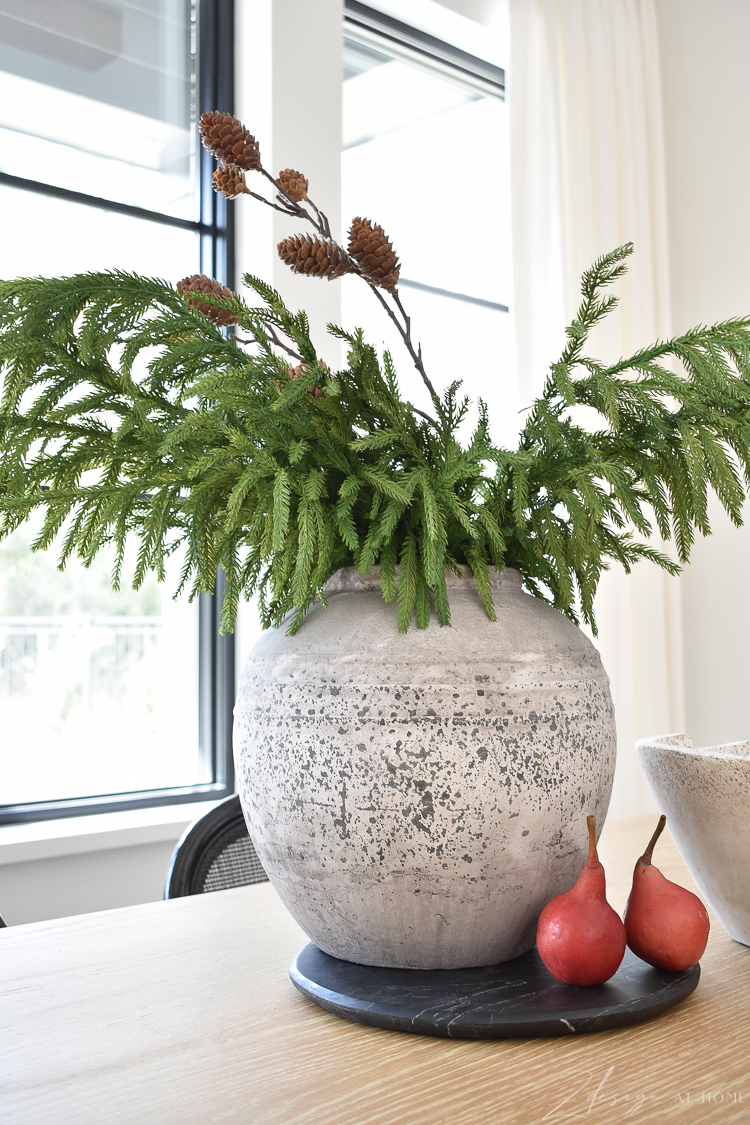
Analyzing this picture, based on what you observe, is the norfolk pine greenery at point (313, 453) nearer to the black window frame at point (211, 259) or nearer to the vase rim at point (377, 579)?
the vase rim at point (377, 579)

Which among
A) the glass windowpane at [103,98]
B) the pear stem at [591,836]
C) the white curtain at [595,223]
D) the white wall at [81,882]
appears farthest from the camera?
the white curtain at [595,223]

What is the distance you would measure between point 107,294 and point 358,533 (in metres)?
0.23

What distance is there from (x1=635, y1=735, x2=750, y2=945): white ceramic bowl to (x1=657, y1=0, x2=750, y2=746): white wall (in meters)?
2.35

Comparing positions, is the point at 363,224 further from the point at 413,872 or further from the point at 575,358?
the point at 413,872

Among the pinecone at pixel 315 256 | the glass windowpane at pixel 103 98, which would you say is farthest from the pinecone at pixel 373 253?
the glass windowpane at pixel 103 98

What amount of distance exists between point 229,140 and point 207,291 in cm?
9

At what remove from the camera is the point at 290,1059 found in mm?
476

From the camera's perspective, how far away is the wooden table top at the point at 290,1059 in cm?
42

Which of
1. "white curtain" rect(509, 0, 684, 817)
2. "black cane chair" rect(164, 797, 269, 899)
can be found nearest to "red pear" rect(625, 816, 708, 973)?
"black cane chair" rect(164, 797, 269, 899)

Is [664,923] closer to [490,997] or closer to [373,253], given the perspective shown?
[490,997]

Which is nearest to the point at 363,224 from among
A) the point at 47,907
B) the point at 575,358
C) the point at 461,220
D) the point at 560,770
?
the point at 575,358

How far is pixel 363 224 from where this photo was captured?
0.56 m

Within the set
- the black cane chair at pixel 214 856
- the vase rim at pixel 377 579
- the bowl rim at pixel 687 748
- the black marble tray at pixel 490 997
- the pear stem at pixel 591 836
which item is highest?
the vase rim at pixel 377 579

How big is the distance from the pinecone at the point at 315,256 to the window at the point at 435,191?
2019 millimetres
